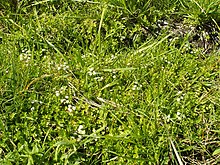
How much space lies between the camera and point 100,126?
7.52 ft

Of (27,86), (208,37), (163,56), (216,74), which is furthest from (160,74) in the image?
(27,86)

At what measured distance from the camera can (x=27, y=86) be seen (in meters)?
2.33

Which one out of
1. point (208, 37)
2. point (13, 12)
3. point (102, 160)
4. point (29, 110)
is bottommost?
point (102, 160)

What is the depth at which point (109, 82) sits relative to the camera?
8.13ft

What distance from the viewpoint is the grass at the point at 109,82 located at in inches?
86.0

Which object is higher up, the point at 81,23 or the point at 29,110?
the point at 81,23

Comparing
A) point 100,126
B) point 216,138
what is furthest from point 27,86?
point 216,138

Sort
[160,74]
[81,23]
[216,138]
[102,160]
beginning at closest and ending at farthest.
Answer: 1. [102,160]
2. [216,138]
3. [160,74]
4. [81,23]

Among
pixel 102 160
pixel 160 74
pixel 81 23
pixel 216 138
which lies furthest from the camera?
pixel 81 23

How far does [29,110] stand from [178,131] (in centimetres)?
80

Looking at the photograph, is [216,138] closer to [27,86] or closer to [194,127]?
[194,127]

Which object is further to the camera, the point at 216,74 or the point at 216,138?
the point at 216,74

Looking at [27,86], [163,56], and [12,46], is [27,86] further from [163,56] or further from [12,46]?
[163,56]

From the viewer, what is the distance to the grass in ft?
7.16
